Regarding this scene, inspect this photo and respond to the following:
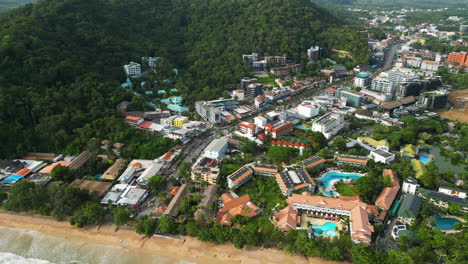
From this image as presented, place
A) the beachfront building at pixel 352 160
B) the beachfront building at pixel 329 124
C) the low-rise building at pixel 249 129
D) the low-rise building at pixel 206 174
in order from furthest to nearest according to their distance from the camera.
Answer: the beachfront building at pixel 329 124, the low-rise building at pixel 249 129, the beachfront building at pixel 352 160, the low-rise building at pixel 206 174

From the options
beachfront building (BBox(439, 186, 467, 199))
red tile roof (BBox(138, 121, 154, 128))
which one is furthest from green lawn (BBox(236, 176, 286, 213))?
red tile roof (BBox(138, 121, 154, 128))

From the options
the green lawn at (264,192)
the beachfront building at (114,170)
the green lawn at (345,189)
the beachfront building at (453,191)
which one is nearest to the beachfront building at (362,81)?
the beachfront building at (453,191)

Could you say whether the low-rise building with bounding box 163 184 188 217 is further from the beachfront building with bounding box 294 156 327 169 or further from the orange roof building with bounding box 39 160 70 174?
the orange roof building with bounding box 39 160 70 174

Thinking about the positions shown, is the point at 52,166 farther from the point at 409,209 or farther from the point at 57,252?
the point at 409,209

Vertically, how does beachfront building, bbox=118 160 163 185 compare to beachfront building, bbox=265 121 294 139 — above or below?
below

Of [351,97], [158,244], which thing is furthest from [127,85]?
[351,97]

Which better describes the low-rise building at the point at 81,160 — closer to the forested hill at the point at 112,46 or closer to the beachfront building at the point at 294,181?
the forested hill at the point at 112,46
